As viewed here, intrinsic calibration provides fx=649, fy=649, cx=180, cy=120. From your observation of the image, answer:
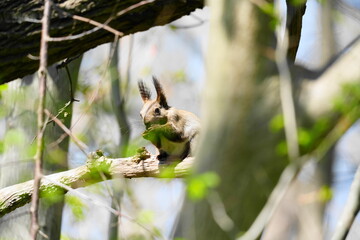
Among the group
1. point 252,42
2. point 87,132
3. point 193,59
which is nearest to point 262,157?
point 252,42

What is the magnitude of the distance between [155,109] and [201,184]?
2.87 metres

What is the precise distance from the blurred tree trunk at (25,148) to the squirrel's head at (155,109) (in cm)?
76

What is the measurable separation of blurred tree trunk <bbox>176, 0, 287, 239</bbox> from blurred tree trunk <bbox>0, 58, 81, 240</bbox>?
10.3ft

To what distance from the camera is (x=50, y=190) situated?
4.38 metres

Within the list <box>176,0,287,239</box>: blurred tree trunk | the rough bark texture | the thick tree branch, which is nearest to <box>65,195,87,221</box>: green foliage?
the thick tree branch

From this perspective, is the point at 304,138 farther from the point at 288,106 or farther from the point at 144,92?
the point at 144,92

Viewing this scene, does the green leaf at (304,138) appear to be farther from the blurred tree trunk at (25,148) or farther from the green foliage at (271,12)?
the blurred tree trunk at (25,148)

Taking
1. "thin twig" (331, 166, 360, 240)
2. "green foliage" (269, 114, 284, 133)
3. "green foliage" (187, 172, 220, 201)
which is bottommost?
"thin twig" (331, 166, 360, 240)

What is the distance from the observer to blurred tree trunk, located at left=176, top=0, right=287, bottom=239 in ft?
8.76

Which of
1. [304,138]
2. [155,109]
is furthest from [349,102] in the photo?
[155,109]

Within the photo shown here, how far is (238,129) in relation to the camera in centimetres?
267

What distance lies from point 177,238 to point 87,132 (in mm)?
5569

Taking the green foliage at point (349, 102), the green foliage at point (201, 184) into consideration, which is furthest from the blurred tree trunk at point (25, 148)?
the green foliage at point (349, 102)

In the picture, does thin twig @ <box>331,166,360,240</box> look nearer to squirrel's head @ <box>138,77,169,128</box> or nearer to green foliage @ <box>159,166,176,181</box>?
green foliage @ <box>159,166,176,181</box>
